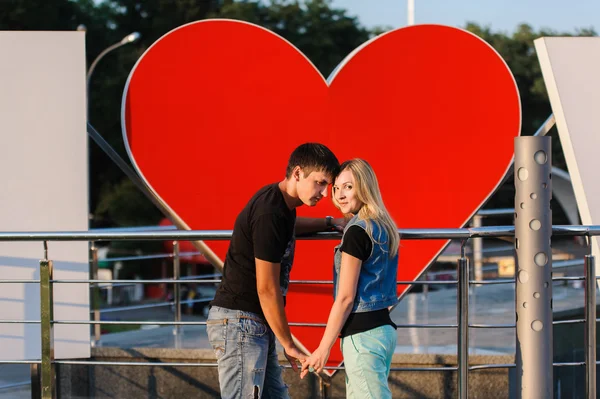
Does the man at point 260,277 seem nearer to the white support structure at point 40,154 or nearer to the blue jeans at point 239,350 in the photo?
the blue jeans at point 239,350

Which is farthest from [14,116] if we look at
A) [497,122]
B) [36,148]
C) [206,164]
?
[497,122]

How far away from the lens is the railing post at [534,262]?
9.42ft

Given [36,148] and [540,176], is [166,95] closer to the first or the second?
[36,148]

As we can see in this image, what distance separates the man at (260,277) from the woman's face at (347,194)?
4cm

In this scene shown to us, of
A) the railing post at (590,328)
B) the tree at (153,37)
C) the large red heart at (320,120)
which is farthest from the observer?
the tree at (153,37)

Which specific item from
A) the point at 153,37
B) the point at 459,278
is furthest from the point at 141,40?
the point at 459,278

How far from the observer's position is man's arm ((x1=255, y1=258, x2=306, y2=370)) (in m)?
2.64

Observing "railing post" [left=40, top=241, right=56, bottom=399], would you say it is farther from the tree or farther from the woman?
the tree

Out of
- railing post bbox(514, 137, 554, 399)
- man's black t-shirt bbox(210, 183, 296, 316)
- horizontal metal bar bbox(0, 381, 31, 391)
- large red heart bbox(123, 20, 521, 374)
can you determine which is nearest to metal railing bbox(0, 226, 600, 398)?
railing post bbox(514, 137, 554, 399)

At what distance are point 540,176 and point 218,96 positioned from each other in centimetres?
201

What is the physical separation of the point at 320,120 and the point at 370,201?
1.78 m

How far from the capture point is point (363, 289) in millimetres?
2646

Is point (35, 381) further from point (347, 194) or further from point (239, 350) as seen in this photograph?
point (347, 194)

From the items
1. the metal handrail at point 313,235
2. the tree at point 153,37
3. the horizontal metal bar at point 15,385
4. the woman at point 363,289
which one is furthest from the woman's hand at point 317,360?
the tree at point 153,37
